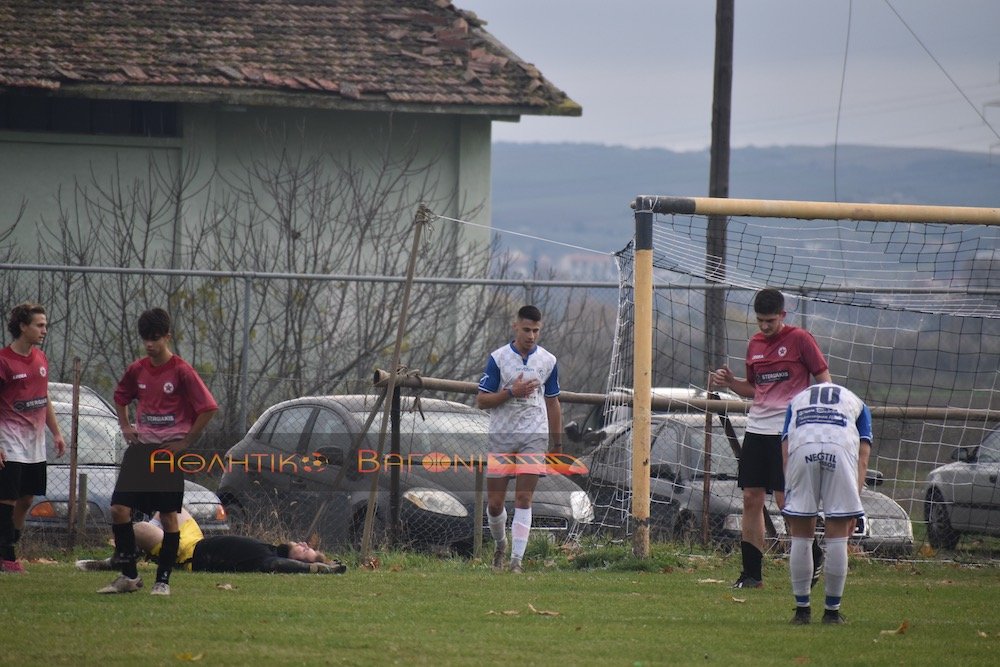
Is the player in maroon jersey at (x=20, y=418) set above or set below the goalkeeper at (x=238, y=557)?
above

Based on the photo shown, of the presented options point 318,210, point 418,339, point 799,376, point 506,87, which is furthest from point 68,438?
point 506,87

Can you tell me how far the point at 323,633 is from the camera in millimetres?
7008

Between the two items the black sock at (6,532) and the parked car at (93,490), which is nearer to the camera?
the black sock at (6,532)

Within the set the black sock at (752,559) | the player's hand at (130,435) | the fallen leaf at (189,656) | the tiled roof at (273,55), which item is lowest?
the black sock at (752,559)

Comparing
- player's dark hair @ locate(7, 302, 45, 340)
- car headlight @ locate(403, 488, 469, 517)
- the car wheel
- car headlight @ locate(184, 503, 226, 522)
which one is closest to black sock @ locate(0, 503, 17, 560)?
player's dark hair @ locate(7, 302, 45, 340)

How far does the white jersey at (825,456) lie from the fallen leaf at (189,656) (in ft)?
10.7

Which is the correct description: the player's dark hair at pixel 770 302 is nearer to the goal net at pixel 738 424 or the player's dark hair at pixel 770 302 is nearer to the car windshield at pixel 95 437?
the goal net at pixel 738 424

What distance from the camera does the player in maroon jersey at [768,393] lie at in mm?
8992

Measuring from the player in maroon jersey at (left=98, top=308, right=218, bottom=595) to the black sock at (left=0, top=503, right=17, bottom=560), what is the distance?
5.31ft

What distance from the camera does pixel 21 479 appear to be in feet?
32.1

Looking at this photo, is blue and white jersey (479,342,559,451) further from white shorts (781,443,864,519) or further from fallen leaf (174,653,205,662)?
fallen leaf (174,653,205,662)

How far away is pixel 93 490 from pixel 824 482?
7.03 m

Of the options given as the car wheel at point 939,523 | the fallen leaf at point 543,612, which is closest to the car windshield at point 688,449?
the car wheel at point 939,523

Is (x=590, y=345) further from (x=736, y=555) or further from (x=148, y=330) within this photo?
(x=148, y=330)
